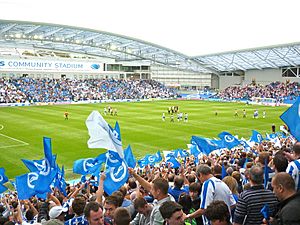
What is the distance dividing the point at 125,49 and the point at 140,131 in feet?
170

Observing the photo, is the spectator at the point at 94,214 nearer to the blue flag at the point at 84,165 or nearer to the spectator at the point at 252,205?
the spectator at the point at 252,205

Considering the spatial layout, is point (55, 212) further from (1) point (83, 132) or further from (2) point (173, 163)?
(1) point (83, 132)

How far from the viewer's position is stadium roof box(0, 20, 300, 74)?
64312 mm

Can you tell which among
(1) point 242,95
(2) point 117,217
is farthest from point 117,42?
(2) point 117,217

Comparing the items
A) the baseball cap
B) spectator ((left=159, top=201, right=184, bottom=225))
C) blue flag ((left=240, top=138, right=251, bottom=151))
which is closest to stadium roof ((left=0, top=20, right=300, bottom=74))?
blue flag ((left=240, top=138, right=251, bottom=151))

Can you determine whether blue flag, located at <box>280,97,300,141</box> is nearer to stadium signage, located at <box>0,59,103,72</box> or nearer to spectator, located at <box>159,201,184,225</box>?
spectator, located at <box>159,201,184,225</box>

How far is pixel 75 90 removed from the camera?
69312mm

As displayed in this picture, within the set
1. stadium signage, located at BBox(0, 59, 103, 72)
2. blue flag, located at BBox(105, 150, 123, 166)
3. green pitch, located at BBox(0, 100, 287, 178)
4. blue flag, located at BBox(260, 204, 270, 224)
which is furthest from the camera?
stadium signage, located at BBox(0, 59, 103, 72)

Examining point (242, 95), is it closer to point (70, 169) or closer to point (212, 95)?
point (212, 95)

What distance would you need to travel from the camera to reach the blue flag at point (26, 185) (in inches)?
327

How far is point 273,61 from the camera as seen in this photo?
7044 centimetres

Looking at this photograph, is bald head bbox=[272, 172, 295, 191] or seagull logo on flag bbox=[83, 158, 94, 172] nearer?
bald head bbox=[272, 172, 295, 191]

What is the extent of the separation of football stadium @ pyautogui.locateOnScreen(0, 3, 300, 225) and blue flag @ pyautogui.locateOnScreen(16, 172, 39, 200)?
0.02m

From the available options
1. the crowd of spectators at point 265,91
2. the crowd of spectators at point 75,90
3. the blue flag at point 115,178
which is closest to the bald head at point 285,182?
the blue flag at point 115,178
